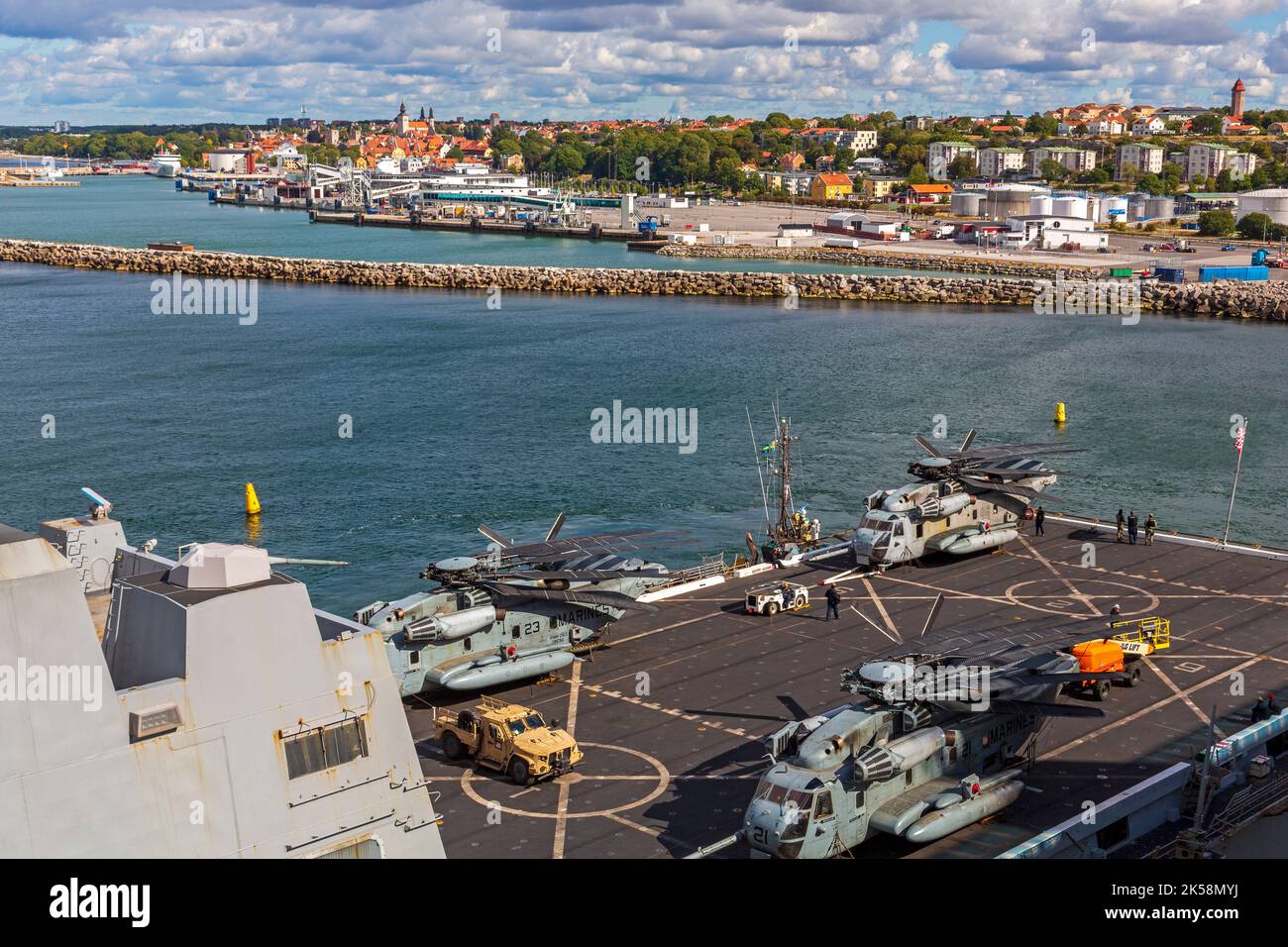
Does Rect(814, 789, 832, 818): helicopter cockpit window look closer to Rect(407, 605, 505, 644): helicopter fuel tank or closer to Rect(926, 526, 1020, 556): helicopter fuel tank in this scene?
Rect(407, 605, 505, 644): helicopter fuel tank

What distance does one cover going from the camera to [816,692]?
37250 millimetres

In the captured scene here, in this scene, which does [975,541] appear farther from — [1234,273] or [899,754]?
[1234,273]

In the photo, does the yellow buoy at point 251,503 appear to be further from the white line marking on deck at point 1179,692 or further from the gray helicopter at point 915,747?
the white line marking on deck at point 1179,692

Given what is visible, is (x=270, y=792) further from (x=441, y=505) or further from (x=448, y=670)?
(x=441, y=505)

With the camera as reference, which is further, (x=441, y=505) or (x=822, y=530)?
(x=441, y=505)

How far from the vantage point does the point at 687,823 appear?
29.2 meters

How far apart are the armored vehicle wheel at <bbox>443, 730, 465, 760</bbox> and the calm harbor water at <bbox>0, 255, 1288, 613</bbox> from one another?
921 inches

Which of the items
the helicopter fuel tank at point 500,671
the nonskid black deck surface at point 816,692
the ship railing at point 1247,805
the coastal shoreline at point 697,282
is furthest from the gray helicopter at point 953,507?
the coastal shoreline at point 697,282

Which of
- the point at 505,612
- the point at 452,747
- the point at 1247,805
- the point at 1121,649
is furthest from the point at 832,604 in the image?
the point at 1247,805

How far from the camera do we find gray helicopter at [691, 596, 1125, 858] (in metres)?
26.2

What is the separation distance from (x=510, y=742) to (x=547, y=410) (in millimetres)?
64997

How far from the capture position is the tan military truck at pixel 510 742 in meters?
31.1

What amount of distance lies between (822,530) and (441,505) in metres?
21.8
